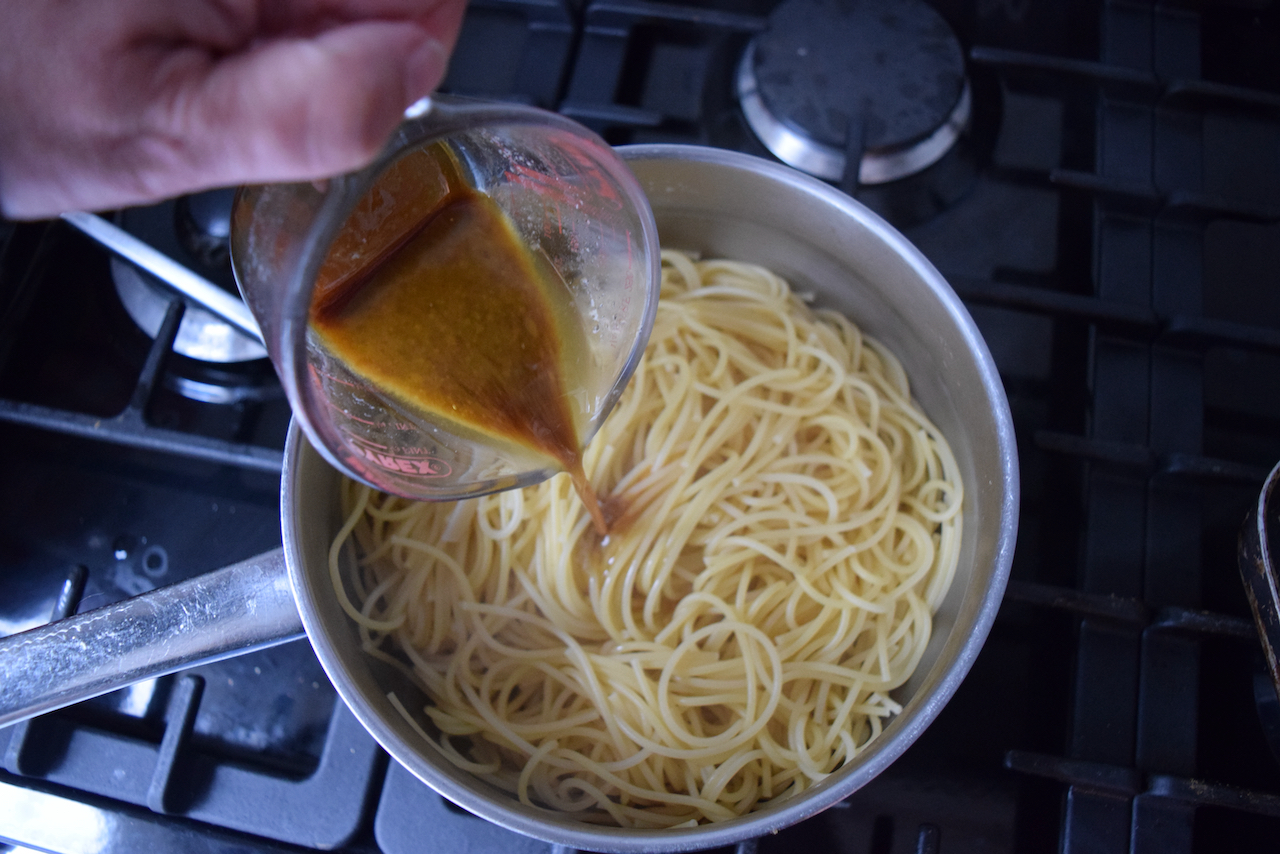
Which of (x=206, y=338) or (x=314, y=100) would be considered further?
(x=206, y=338)

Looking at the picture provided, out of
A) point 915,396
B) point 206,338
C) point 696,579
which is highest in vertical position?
point 206,338

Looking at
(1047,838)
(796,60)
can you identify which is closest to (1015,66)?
(796,60)

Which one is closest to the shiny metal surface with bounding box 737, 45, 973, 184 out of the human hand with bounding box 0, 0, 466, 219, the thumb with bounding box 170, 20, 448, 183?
the human hand with bounding box 0, 0, 466, 219

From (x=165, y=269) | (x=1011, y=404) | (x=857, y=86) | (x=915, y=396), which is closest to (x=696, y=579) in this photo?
(x=915, y=396)

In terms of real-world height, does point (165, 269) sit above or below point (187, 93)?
below

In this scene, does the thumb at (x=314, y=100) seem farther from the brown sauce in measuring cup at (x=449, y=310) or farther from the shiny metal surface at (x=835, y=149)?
the shiny metal surface at (x=835, y=149)

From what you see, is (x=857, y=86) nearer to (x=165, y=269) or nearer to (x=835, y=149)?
(x=835, y=149)

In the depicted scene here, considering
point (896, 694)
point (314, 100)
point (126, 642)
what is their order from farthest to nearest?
point (896, 694) → point (126, 642) → point (314, 100)

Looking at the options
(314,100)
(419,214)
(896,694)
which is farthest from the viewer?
(896,694)
